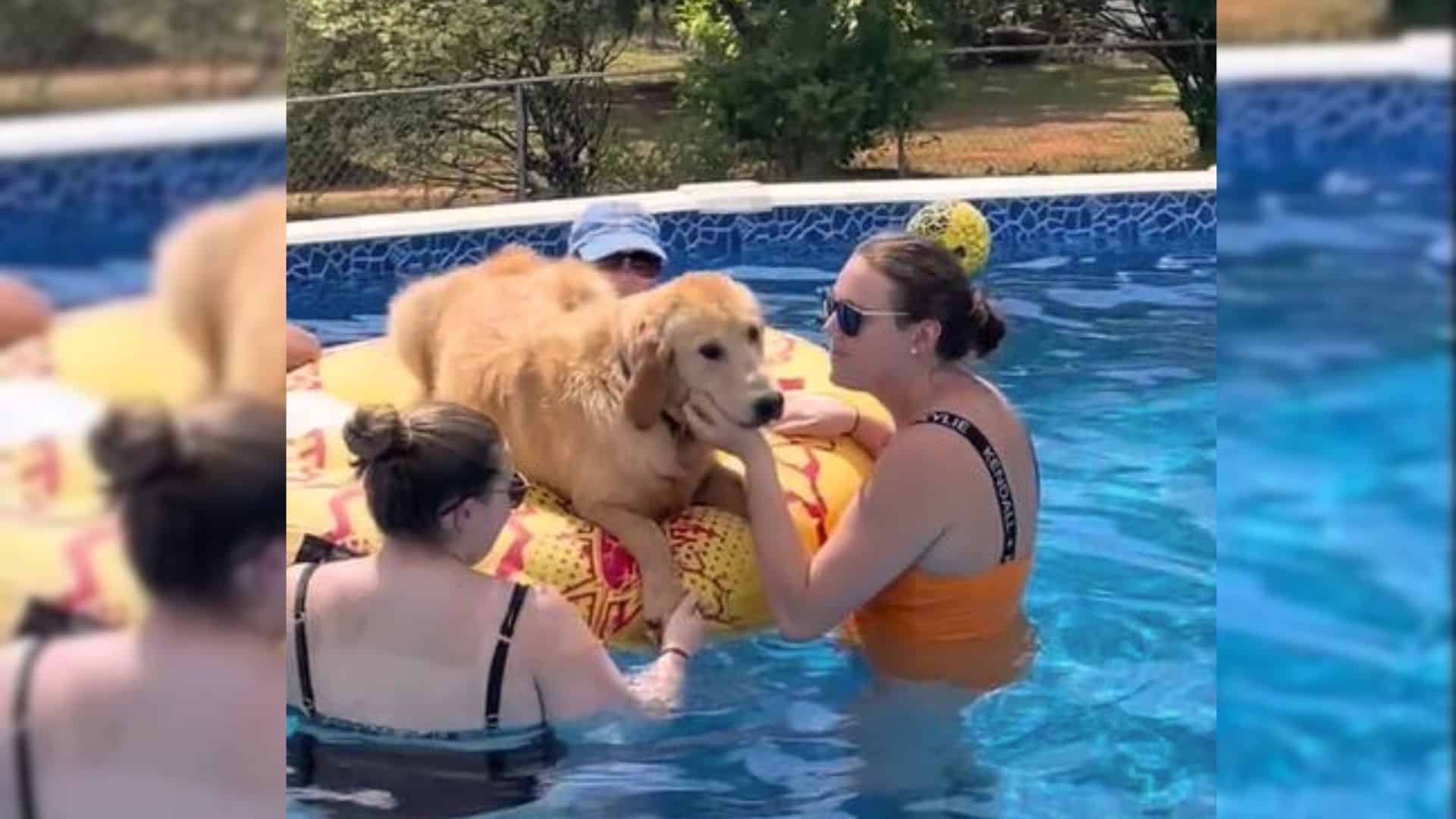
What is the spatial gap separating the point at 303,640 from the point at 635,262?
1733 millimetres

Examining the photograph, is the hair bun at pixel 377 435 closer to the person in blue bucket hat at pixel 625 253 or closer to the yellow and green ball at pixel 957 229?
the person in blue bucket hat at pixel 625 253

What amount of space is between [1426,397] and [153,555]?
3.31 feet

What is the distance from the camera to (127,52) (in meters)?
1.73

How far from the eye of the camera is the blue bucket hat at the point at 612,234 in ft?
16.7

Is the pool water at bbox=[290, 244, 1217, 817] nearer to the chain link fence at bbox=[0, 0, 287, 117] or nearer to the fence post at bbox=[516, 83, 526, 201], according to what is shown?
the chain link fence at bbox=[0, 0, 287, 117]

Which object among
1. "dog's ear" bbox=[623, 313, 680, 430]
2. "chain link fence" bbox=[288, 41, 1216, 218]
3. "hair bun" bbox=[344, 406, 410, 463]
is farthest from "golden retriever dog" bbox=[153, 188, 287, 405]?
"chain link fence" bbox=[288, 41, 1216, 218]

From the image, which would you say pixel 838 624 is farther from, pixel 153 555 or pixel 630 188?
pixel 630 188

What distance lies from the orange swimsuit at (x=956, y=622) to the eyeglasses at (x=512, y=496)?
0.81 metres

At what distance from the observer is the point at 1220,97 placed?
5.62 feet

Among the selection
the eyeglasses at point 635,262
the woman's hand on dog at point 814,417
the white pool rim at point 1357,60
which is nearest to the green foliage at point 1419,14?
the white pool rim at point 1357,60

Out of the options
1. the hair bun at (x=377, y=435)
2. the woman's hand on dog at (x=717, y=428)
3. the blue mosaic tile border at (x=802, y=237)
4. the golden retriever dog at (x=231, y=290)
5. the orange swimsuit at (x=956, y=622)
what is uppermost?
the golden retriever dog at (x=231, y=290)

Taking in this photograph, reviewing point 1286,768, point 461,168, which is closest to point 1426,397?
point 1286,768

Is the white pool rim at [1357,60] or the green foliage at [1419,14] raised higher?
the green foliage at [1419,14]

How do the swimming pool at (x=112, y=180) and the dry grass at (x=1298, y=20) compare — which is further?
the swimming pool at (x=112, y=180)
